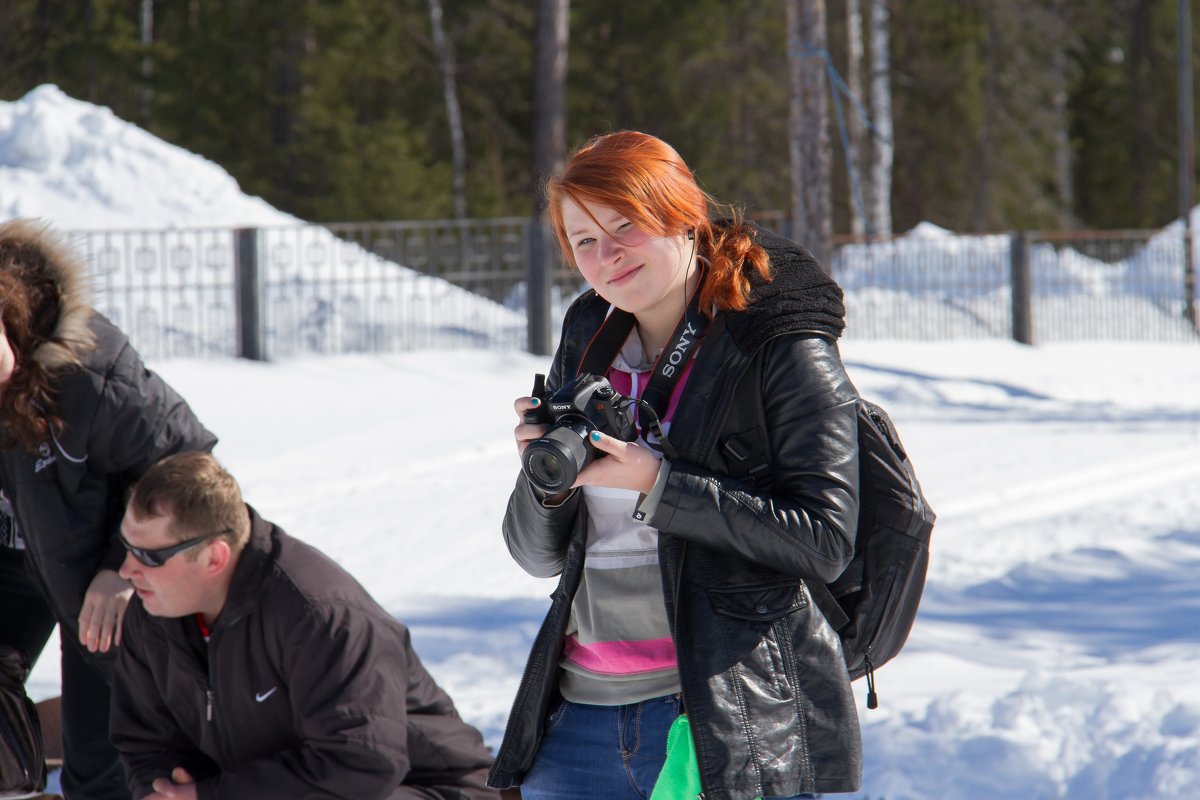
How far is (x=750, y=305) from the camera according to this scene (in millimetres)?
2086

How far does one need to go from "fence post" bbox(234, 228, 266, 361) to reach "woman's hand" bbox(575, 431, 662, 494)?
12132mm

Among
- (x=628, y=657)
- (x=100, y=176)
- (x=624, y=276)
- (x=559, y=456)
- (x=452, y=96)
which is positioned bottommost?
(x=628, y=657)

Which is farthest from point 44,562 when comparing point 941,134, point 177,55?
point 941,134

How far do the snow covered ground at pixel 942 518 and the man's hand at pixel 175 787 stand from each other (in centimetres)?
176

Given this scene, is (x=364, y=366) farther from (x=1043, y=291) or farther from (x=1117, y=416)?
(x=1043, y=291)

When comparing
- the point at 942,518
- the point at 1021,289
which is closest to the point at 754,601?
the point at 942,518

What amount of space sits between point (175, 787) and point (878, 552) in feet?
5.54

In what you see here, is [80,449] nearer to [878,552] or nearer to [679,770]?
[679,770]

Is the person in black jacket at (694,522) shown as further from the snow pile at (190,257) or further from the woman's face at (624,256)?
the snow pile at (190,257)

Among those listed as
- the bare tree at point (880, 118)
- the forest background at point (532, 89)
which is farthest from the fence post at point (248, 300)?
the bare tree at point (880, 118)

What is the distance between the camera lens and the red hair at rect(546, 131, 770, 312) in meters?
2.10

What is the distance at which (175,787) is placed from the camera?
3053mm

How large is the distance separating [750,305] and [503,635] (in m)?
4.13

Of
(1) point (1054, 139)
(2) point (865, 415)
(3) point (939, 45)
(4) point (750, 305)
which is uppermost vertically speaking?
(3) point (939, 45)
